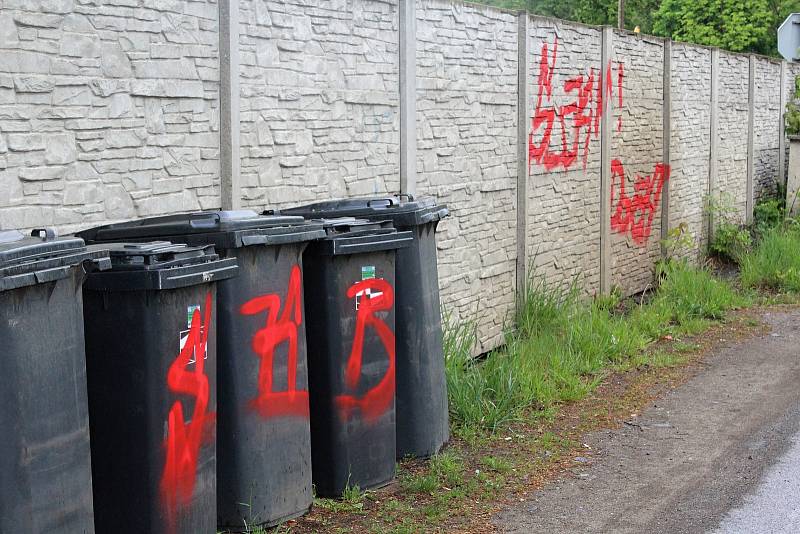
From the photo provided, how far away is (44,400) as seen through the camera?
3758 millimetres

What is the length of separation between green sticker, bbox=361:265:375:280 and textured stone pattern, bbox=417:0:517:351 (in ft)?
8.43

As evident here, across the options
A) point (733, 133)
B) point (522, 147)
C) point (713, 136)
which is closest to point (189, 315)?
point (522, 147)

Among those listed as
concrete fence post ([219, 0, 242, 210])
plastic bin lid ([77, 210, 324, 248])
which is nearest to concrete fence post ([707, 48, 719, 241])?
concrete fence post ([219, 0, 242, 210])

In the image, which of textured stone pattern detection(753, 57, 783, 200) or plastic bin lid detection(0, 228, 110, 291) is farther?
textured stone pattern detection(753, 57, 783, 200)

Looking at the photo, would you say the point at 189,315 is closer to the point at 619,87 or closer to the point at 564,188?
the point at 564,188

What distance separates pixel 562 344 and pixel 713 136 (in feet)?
21.5

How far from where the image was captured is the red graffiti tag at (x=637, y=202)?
11734mm

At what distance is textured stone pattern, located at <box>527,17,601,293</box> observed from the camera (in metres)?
9.89

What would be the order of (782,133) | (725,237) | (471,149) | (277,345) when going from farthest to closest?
(782,133), (725,237), (471,149), (277,345)

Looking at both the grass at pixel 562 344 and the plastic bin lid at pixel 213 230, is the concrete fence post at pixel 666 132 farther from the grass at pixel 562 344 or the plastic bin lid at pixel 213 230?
the plastic bin lid at pixel 213 230

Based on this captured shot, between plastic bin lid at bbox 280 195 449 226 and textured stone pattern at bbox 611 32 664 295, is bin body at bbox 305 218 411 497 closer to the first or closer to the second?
plastic bin lid at bbox 280 195 449 226

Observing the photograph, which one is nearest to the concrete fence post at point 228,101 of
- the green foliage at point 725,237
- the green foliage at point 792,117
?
the green foliage at point 725,237

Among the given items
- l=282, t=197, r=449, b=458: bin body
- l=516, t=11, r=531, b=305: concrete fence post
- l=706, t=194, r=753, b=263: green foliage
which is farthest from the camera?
l=706, t=194, r=753, b=263: green foliage

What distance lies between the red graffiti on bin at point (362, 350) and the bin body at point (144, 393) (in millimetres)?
1176
